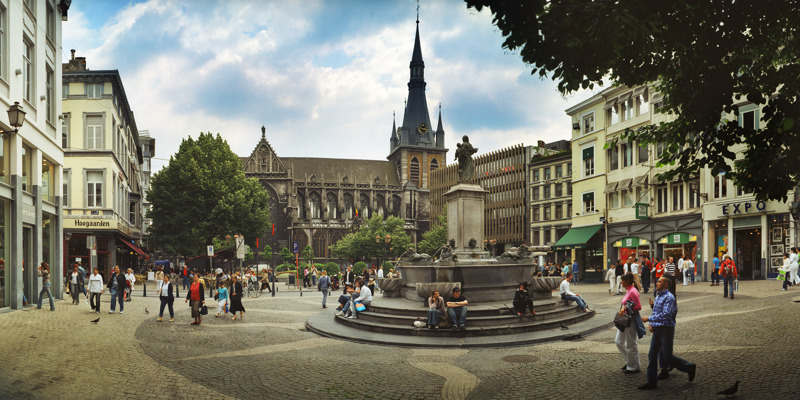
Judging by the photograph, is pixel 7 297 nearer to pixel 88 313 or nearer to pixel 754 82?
pixel 88 313

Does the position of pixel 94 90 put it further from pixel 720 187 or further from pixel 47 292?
pixel 720 187

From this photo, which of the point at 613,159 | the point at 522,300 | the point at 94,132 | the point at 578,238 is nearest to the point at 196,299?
the point at 522,300

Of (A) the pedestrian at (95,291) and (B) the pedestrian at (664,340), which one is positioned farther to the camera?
(A) the pedestrian at (95,291)

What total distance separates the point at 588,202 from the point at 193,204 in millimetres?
31129

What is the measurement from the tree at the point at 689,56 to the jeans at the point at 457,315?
232 inches

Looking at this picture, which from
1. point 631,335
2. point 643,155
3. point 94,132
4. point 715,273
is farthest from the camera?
point 643,155

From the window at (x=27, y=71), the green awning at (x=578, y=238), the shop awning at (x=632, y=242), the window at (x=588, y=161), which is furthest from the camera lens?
the window at (x=588, y=161)

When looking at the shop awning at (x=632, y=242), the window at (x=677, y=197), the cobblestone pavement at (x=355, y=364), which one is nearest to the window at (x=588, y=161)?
the shop awning at (x=632, y=242)

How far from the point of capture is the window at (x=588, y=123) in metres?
43.4

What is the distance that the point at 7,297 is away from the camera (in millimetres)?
17281

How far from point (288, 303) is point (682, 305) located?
595 inches

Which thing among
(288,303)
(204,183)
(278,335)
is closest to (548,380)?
(278,335)

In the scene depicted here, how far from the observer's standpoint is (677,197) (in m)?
35.9

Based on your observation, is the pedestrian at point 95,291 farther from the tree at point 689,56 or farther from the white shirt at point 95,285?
the tree at point 689,56
